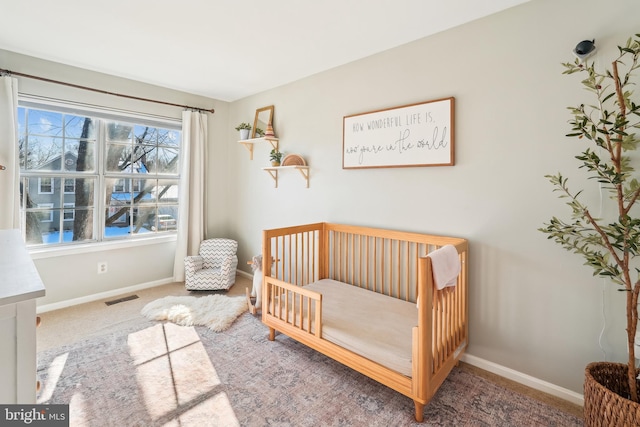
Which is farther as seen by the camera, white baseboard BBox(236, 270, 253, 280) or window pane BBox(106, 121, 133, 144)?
white baseboard BBox(236, 270, 253, 280)

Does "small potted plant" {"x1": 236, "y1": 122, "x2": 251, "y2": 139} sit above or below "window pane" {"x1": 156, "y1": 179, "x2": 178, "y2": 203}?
above

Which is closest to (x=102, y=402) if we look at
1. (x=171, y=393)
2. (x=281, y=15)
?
(x=171, y=393)

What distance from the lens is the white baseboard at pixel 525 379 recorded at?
1.73 metres

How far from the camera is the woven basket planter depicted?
4.07ft

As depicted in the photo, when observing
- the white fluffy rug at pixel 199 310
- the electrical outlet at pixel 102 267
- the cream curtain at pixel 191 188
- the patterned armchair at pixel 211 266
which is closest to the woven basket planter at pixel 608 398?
the white fluffy rug at pixel 199 310

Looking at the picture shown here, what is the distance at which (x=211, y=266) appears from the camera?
3719 millimetres

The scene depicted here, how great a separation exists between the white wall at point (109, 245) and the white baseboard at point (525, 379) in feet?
11.0

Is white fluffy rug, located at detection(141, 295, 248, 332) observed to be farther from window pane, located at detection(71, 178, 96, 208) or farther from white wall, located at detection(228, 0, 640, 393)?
white wall, located at detection(228, 0, 640, 393)

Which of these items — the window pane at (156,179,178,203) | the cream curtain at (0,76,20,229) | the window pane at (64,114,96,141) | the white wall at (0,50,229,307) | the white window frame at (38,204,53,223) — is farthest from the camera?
the window pane at (156,179,178,203)

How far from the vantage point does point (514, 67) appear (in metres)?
1.87

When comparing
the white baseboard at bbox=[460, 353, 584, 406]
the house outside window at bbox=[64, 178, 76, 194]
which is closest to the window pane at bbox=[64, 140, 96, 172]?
the house outside window at bbox=[64, 178, 76, 194]

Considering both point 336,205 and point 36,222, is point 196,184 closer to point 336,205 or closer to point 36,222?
point 36,222

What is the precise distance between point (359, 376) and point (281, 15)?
2432 millimetres

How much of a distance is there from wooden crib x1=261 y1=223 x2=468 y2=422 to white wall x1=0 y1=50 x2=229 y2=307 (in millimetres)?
1790
